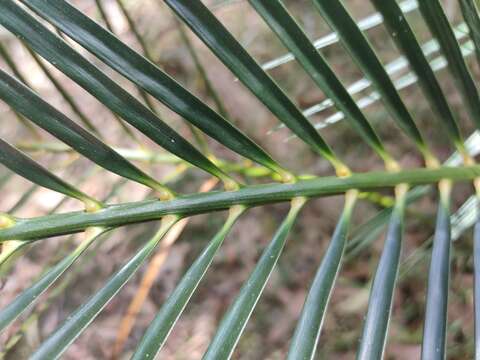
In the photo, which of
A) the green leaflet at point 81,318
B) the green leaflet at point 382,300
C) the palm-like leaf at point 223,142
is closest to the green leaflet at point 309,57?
the palm-like leaf at point 223,142

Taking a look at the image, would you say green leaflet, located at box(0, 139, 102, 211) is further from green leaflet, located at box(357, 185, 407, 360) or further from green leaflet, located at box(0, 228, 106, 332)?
green leaflet, located at box(357, 185, 407, 360)

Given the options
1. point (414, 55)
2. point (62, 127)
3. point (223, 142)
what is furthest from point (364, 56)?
point (62, 127)

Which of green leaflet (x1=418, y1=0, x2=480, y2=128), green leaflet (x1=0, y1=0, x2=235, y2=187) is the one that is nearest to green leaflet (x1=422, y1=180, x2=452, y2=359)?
green leaflet (x1=418, y1=0, x2=480, y2=128)

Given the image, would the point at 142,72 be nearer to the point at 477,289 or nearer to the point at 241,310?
the point at 241,310

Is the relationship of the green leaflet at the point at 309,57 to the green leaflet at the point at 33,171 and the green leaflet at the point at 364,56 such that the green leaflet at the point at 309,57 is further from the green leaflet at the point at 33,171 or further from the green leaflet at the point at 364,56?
the green leaflet at the point at 33,171

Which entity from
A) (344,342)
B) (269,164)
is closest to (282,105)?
(269,164)

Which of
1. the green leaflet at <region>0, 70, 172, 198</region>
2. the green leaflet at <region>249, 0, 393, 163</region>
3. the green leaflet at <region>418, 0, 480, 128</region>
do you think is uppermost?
the green leaflet at <region>418, 0, 480, 128</region>

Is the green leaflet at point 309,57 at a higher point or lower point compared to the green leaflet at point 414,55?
lower
